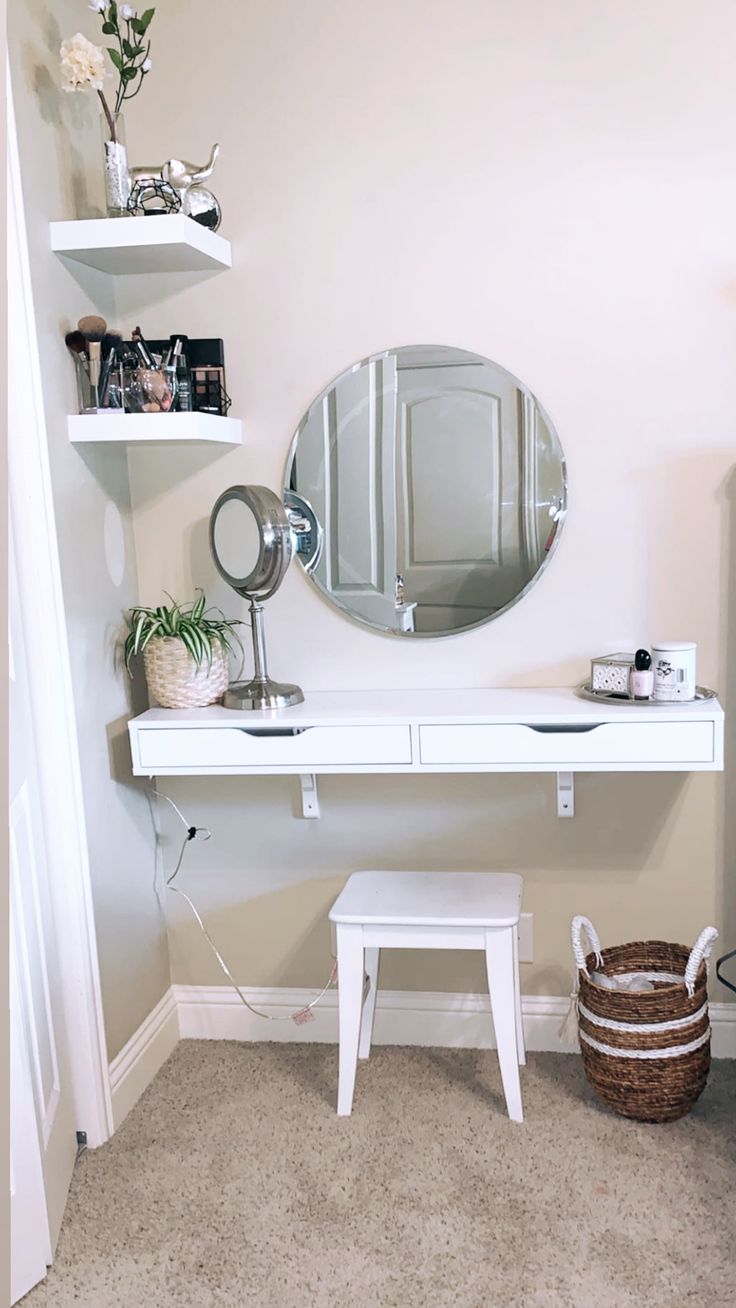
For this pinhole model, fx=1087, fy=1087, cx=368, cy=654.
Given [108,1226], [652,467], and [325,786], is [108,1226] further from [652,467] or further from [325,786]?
[652,467]

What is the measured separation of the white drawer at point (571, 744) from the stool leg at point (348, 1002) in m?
0.41

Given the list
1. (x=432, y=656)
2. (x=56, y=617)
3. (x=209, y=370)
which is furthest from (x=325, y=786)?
(x=209, y=370)

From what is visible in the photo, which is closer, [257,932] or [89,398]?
[89,398]

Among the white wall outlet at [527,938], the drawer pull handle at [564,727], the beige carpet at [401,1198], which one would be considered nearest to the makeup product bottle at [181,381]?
the drawer pull handle at [564,727]

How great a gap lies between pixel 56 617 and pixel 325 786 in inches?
31.5

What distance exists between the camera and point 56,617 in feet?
6.93

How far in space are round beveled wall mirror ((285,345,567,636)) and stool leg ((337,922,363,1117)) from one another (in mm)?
692

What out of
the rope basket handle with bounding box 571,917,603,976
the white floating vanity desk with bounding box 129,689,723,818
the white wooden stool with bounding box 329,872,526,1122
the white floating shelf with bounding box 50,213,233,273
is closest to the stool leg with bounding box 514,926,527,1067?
the white wooden stool with bounding box 329,872,526,1122

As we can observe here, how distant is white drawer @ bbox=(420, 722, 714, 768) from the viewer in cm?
217

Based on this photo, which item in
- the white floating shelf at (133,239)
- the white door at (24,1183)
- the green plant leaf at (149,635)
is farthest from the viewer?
the green plant leaf at (149,635)

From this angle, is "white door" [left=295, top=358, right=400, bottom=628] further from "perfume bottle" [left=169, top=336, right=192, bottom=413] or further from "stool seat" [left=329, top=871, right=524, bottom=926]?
"stool seat" [left=329, top=871, right=524, bottom=926]

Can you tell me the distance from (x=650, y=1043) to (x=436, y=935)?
471 millimetres

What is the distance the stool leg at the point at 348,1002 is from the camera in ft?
7.41

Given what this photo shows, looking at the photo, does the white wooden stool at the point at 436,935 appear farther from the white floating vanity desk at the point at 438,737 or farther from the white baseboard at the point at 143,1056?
the white baseboard at the point at 143,1056
